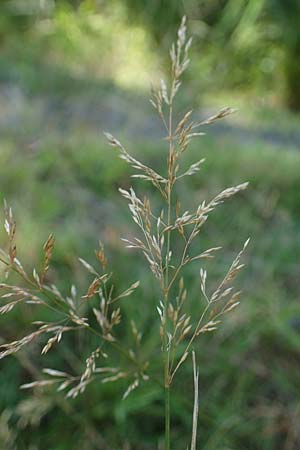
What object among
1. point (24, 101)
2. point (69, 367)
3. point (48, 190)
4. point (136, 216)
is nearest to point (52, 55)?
point (24, 101)

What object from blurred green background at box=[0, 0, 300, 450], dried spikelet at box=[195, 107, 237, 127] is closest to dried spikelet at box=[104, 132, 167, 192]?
dried spikelet at box=[195, 107, 237, 127]

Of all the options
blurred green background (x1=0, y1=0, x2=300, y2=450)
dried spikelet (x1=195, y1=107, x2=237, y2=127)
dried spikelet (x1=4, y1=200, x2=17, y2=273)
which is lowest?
blurred green background (x1=0, y1=0, x2=300, y2=450)

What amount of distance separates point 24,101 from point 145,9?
2.55 metres

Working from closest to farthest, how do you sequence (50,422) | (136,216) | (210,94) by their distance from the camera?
(136,216)
(50,422)
(210,94)

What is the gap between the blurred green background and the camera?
147 cm

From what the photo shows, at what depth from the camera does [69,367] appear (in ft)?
5.26

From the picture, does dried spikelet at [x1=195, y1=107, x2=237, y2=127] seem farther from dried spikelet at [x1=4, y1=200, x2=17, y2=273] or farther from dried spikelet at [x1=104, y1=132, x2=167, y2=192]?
dried spikelet at [x1=4, y1=200, x2=17, y2=273]

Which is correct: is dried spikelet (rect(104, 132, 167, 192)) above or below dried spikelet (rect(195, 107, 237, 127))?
below

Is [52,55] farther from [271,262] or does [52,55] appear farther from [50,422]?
[50,422]

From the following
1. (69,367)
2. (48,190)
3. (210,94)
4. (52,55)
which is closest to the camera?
(69,367)

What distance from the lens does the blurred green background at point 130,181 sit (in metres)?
1.47

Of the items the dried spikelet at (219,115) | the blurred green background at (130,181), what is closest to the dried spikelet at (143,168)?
the dried spikelet at (219,115)

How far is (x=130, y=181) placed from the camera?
104 inches

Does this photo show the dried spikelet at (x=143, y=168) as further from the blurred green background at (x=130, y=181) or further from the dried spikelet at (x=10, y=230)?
the blurred green background at (x=130, y=181)
